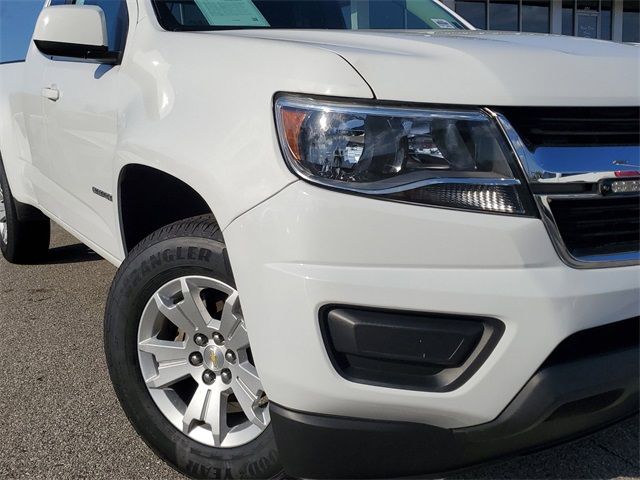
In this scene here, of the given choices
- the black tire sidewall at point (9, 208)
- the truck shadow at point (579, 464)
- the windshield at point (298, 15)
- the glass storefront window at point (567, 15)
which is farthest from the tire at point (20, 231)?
the glass storefront window at point (567, 15)

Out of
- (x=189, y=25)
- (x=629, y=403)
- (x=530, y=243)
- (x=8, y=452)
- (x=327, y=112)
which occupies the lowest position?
(x=8, y=452)

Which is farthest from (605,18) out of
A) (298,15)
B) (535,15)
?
(298,15)

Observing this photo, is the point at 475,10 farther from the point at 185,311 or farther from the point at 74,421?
the point at 185,311

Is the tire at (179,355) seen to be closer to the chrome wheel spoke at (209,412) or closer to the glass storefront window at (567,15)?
the chrome wheel spoke at (209,412)

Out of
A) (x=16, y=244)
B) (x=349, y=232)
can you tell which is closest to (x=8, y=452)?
(x=349, y=232)

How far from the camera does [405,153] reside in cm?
153

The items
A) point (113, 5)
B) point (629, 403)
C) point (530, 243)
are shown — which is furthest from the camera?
point (113, 5)

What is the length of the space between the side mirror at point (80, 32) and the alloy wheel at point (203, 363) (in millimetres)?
1054

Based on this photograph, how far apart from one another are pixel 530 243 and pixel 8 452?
188 cm

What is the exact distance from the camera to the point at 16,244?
453 centimetres

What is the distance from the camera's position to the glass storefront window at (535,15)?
1473 centimetres

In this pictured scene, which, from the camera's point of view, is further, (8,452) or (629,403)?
(8,452)

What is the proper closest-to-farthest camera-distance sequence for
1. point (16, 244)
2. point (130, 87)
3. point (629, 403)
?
point (629, 403)
point (130, 87)
point (16, 244)

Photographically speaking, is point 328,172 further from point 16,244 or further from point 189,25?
point 16,244
